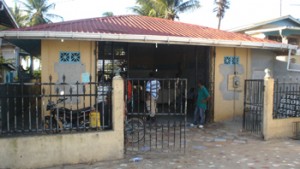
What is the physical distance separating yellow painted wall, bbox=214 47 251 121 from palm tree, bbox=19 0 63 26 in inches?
971

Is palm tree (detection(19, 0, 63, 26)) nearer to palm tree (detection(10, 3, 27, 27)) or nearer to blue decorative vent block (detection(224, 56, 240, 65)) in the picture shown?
palm tree (detection(10, 3, 27, 27))

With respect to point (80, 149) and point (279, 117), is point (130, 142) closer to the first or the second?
point (80, 149)

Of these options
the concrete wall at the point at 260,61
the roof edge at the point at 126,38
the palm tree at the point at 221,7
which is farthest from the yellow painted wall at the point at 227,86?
the palm tree at the point at 221,7

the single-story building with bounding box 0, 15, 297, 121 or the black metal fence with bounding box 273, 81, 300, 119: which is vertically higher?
the single-story building with bounding box 0, 15, 297, 121

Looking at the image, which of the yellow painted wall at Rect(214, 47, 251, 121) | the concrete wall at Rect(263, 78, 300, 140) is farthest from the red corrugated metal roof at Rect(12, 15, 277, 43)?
the concrete wall at Rect(263, 78, 300, 140)

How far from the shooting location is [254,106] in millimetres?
8805

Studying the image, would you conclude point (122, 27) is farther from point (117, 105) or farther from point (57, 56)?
point (117, 105)

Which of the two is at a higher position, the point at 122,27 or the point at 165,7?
the point at 165,7

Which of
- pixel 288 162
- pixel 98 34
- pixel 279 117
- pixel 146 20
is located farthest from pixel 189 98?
pixel 288 162

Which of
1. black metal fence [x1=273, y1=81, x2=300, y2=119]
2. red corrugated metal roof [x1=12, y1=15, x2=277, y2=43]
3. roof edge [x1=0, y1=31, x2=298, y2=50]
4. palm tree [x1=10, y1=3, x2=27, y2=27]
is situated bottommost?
black metal fence [x1=273, y1=81, x2=300, y2=119]

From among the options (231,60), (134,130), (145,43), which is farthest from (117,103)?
(231,60)

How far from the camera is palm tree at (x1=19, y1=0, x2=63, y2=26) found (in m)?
31.2

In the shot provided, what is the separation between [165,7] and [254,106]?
65.8 feet

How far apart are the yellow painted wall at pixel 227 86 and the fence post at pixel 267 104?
265cm
